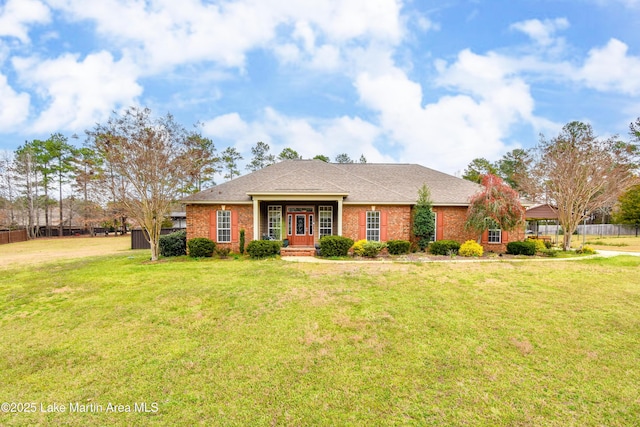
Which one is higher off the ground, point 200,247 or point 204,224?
point 204,224

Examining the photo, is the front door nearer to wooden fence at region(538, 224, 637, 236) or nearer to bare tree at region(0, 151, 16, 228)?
wooden fence at region(538, 224, 637, 236)

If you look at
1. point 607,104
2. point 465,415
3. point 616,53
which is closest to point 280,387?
point 465,415

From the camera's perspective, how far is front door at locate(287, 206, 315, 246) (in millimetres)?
16672

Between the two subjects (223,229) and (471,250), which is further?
(223,229)

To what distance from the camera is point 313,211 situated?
1672cm

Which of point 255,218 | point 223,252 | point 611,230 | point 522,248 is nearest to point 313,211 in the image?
point 255,218

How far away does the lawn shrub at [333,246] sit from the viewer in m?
13.8

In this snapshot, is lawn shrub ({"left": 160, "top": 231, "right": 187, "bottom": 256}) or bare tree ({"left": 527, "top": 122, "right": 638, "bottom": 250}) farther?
bare tree ({"left": 527, "top": 122, "right": 638, "bottom": 250})

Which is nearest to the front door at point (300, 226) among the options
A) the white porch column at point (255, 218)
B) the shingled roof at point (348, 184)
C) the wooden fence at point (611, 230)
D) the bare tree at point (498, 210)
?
the shingled roof at point (348, 184)

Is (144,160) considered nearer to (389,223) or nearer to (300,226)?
(300,226)

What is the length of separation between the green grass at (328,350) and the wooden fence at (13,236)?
30.5 m

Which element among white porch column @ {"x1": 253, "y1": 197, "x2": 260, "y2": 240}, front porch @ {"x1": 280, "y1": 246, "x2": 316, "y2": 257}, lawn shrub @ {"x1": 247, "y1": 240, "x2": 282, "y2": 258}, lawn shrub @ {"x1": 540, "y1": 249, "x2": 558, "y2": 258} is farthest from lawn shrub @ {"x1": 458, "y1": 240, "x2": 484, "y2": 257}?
white porch column @ {"x1": 253, "y1": 197, "x2": 260, "y2": 240}

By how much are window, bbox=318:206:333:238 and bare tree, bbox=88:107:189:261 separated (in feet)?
24.8

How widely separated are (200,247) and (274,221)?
4334 mm
